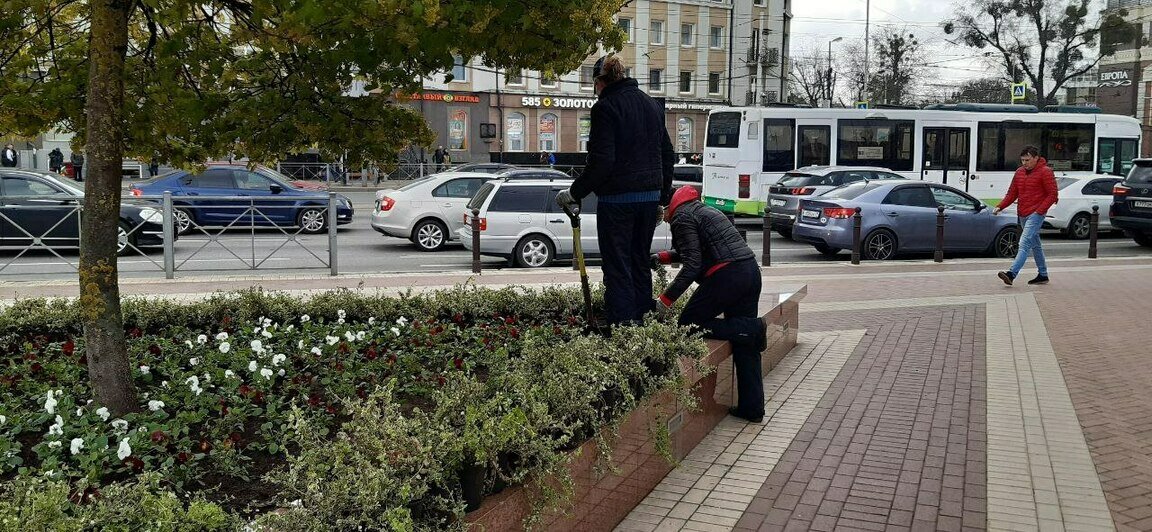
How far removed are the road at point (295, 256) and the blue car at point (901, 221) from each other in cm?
72

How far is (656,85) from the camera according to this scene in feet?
199

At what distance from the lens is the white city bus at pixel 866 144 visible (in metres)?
26.6

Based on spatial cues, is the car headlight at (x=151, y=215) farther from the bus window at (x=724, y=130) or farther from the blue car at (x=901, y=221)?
the bus window at (x=724, y=130)

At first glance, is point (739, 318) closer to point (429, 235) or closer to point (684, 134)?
point (429, 235)

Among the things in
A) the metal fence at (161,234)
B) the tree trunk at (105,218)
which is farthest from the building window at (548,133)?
the tree trunk at (105,218)

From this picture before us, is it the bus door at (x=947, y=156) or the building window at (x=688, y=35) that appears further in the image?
the building window at (x=688, y=35)

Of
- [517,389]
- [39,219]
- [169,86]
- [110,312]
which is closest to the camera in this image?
[517,389]

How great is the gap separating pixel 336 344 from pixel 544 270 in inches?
333

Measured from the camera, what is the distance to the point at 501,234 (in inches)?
646

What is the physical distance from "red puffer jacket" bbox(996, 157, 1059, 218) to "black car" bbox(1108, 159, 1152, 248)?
9.46 metres

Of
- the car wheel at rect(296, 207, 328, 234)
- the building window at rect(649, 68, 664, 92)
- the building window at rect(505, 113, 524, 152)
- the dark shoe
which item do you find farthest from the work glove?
the building window at rect(649, 68, 664, 92)

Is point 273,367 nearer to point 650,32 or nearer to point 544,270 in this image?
point 544,270

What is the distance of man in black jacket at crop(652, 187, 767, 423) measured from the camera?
6.19 meters

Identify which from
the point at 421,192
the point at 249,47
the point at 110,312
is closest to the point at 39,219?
the point at 421,192
